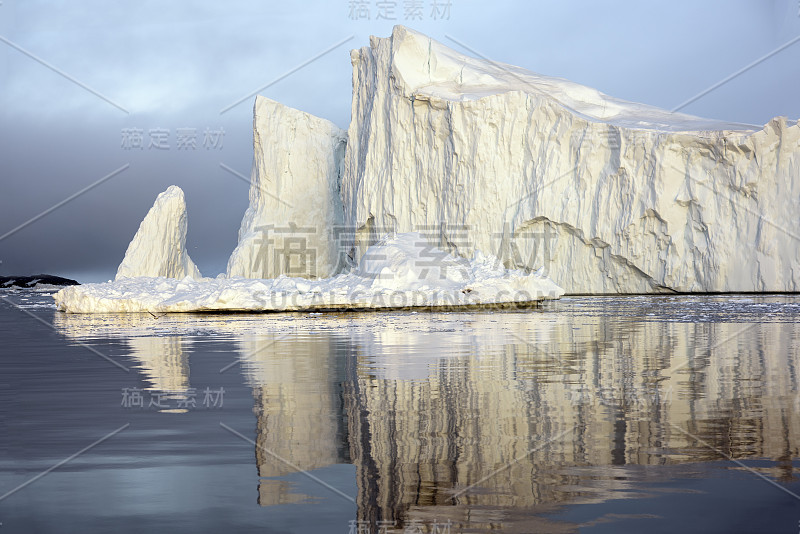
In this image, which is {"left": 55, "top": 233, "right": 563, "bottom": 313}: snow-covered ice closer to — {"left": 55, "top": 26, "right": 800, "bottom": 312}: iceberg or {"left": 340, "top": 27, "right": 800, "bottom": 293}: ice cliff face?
{"left": 55, "top": 26, "right": 800, "bottom": 312}: iceberg

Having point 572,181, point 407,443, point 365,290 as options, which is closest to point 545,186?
point 572,181

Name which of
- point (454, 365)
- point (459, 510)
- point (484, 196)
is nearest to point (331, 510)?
point (459, 510)

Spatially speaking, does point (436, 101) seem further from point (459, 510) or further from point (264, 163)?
point (459, 510)

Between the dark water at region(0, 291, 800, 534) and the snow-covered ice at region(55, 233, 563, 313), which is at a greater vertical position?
the snow-covered ice at region(55, 233, 563, 313)

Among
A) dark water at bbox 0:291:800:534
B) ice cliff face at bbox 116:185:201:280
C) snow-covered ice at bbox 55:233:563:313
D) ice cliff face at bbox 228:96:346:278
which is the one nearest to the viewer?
dark water at bbox 0:291:800:534

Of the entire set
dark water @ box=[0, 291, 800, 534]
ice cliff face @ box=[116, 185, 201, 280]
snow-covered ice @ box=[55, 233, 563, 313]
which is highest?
ice cliff face @ box=[116, 185, 201, 280]

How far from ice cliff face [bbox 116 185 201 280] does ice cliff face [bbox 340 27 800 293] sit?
671 centimetres

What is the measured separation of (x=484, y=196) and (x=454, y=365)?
19377mm

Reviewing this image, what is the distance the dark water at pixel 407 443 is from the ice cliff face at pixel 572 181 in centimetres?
1793

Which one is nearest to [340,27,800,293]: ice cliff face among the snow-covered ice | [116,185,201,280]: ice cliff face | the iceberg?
the iceberg

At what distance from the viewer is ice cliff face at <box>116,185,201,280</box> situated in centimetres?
2638

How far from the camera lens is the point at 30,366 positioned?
708 cm

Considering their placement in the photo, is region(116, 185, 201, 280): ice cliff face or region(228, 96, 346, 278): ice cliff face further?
region(228, 96, 346, 278): ice cliff face

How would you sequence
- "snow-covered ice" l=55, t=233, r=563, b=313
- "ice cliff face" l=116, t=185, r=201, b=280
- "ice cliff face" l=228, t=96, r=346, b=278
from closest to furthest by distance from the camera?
"snow-covered ice" l=55, t=233, r=563, b=313, "ice cliff face" l=116, t=185, r=201, b=280, "ice cliff face" l=228, t=96, r=346, b=278
